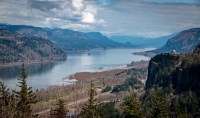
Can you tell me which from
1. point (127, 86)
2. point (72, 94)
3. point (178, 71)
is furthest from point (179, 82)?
point (72, 94)

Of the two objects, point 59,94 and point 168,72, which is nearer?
point 168,72

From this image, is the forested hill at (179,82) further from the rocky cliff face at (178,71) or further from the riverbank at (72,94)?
the riverbank at (72,94)

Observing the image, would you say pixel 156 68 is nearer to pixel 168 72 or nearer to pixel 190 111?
pixel 168 72

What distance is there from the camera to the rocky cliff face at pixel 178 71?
174 feet

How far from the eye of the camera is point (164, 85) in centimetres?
6159

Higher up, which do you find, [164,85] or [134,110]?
[134,110]

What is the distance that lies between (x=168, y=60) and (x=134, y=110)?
57052 mm

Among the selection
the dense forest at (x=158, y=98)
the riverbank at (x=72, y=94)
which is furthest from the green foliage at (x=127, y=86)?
the riverbank at (x=72, y=94)

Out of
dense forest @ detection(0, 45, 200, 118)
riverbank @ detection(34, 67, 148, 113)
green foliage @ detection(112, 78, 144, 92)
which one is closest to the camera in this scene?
dense forest @ detection(0, 45, 200, 118)

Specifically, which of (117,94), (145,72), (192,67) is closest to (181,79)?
(192,67)

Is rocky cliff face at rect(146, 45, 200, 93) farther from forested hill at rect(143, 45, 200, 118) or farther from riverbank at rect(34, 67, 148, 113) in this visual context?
riverbank at rect(34, 67, 148, 113)

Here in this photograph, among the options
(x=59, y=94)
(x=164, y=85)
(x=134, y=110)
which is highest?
(x=134, y=110)

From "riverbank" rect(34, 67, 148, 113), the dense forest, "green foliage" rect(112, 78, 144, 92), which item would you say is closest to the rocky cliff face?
the dense forest

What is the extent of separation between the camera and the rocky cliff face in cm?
5307
